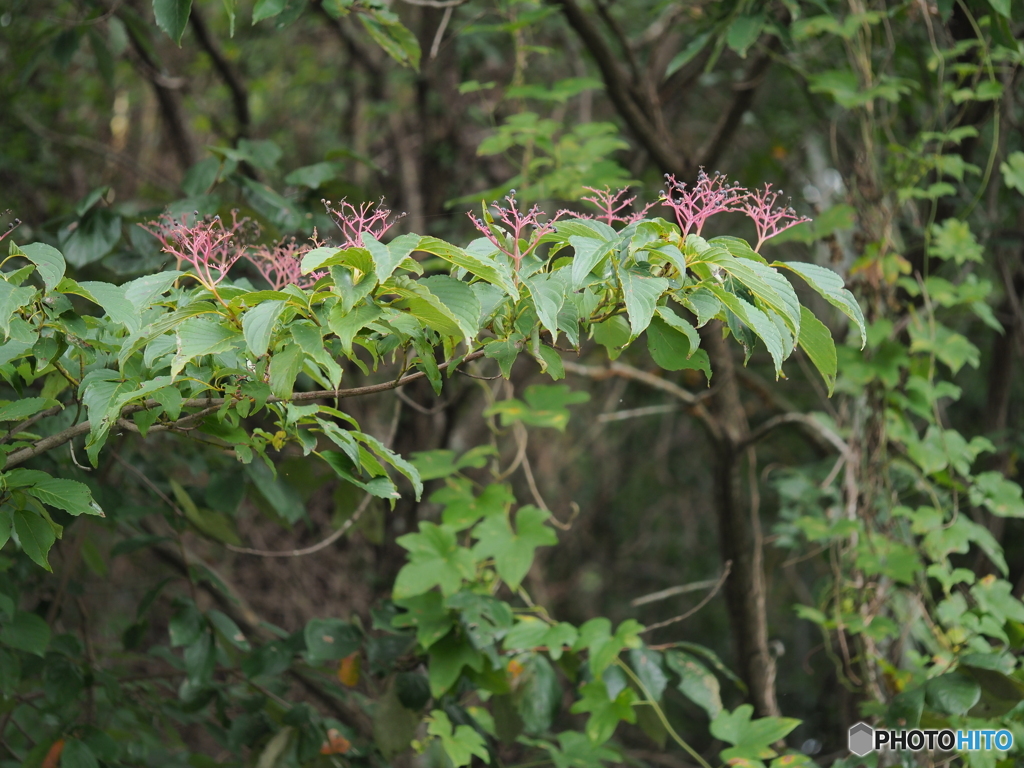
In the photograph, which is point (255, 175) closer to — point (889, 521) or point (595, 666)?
point (595, 666)

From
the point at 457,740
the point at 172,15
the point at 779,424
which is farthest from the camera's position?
the point at 779,424

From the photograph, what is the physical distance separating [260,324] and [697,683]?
1072mm

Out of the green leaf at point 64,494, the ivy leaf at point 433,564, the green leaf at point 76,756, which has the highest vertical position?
the green leaf at point 64,494

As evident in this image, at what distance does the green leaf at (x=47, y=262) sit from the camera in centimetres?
82

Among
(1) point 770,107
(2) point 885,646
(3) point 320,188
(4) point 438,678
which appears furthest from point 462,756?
(1) point 770,107

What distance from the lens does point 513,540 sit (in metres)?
→ 1.56

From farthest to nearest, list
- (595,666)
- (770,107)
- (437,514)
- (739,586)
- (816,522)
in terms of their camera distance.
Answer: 1. (770,107)
2. (437,514)
3. (739,586)
4. (816,522)
5. (595,666)

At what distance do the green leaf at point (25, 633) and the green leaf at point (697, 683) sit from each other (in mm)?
1001

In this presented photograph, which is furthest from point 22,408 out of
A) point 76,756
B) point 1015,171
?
point 1015,171

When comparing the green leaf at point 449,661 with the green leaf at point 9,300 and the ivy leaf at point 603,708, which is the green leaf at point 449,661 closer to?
the ivy leaf at point 603,708

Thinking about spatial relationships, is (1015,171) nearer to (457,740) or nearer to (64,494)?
(457,740)

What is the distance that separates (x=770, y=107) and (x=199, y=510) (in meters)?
2.18

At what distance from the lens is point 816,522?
5.82 ft

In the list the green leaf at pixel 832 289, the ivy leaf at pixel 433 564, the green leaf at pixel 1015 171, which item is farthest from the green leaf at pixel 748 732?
the green leaf at pixel 1015 171
